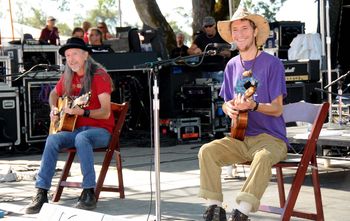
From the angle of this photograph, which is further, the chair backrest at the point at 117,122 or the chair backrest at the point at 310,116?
the chair backrest at the point at 117,122

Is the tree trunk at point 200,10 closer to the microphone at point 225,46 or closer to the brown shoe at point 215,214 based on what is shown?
the microphone at point 225,46

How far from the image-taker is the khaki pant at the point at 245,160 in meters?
4.78

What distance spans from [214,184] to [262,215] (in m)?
0.90

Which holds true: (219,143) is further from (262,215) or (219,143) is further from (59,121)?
(59,121)

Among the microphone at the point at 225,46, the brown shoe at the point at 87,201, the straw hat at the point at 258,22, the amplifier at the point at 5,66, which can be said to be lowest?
the brown shoe at the point at 87,201

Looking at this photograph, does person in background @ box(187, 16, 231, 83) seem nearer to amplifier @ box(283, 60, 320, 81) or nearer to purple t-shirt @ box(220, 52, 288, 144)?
amplifier @ box(283, 60, 320, 81)

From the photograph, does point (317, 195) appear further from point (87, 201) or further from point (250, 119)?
point (87, 201)

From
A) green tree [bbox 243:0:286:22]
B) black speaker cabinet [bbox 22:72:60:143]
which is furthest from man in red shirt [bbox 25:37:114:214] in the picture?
green tree [bbox 243:0:286:22]

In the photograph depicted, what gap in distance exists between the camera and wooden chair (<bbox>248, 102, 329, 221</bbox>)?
16.1ft

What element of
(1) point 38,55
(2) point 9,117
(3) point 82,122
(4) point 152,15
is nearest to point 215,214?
(3) point 82,122

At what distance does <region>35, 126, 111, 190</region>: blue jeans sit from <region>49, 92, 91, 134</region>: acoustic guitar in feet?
0.20

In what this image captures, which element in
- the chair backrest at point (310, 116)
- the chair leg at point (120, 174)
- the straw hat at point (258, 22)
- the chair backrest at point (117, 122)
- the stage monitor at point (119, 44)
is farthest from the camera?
the stage monitor at point (119, 44)

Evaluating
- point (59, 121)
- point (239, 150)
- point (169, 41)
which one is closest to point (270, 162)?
point (239, 150)

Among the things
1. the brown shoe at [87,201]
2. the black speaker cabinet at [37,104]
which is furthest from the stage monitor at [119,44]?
the brown shoe at [87,201]
